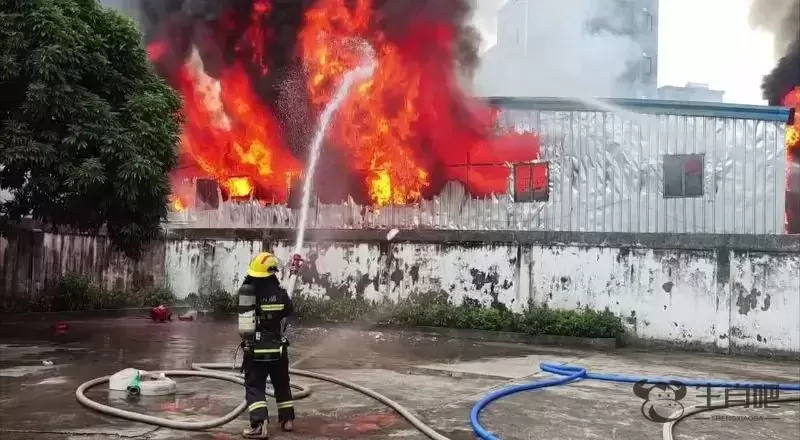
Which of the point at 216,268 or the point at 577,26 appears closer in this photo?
the point at 216,268

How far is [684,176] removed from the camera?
46.2 feet

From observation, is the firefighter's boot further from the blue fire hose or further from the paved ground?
the blue fire hose

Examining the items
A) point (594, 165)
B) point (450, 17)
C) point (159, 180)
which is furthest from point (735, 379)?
point (450, 17)

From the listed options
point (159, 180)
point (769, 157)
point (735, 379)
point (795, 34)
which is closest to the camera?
point (735, 379)

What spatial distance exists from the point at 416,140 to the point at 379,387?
10.1 meters

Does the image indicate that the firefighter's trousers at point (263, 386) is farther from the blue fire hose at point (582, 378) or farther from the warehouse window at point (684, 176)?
the warehouse window at point (684, 176)

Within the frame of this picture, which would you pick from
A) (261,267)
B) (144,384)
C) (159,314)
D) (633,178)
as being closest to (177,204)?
(159,314)

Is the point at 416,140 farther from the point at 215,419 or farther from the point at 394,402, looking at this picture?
the point at 215,419

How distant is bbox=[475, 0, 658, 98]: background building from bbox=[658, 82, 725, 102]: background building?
13.4ft

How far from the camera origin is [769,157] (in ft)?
45.5

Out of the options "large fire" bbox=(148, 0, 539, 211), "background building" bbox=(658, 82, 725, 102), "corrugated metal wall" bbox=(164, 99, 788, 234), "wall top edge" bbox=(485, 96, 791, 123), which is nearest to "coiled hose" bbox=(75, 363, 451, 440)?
"corrugated metal wall" bbox=(164, 99, 788, 234)

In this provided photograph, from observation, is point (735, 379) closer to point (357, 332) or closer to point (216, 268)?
point (357, 332)

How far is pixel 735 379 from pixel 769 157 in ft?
23.4

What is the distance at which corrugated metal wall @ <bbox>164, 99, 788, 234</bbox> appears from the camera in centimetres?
1390
